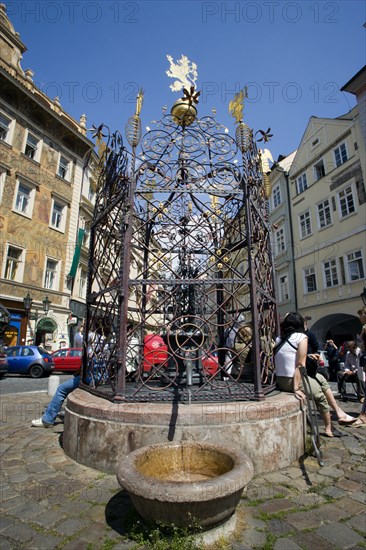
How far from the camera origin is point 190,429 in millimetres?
3076

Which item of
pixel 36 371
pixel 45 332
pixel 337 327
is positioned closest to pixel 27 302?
pixel 45 332

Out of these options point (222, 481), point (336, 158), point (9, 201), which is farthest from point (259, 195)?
point (336, 158)

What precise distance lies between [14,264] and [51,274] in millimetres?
2691

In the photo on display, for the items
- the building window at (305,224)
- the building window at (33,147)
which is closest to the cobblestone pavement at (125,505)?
the building window at (305,224)

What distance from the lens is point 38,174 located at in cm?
2022

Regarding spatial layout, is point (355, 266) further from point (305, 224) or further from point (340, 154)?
point (340, 154)

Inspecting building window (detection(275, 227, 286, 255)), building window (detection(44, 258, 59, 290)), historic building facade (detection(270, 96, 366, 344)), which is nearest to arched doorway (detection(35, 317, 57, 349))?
building window (detection(44, 258, 59, 290))

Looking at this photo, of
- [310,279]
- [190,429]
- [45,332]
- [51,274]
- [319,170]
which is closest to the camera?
[190,429]

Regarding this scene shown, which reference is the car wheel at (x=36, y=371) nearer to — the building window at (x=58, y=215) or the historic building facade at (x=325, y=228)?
the building window at (x=58, y=215)

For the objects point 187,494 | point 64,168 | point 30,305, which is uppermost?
point 64,168

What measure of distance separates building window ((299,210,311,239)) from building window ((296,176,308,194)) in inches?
75.8

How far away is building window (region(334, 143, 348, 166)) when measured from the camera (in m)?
19.4

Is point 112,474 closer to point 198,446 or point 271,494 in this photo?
point 198,446

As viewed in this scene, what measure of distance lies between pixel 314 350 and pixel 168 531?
11.2ft
